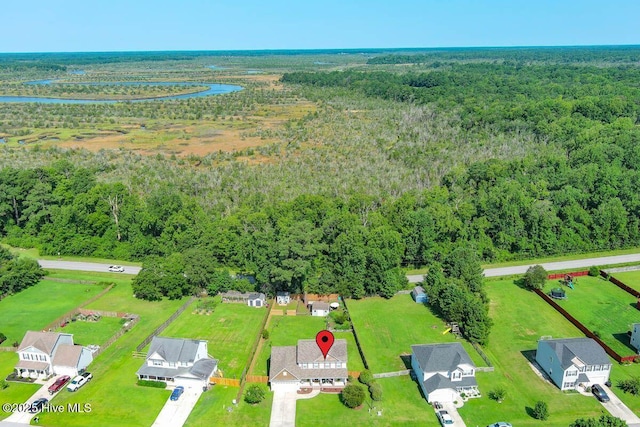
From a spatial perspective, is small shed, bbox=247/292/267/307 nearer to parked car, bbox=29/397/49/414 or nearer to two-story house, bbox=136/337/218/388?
two-story house, bbox=136/337/218/388

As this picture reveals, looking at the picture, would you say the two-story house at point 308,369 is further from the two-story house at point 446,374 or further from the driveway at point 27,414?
the driveway at point 27,414

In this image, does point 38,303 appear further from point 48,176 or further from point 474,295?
point 474,295

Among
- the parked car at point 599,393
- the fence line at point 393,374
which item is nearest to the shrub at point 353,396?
the fence line at point 393,374

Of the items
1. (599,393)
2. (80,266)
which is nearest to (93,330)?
(80,266)

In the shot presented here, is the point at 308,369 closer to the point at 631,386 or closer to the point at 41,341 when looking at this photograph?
the point at 41,341

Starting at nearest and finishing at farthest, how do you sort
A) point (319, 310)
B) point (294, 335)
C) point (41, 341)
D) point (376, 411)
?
point (376, 411) → point (41, 341) → point (294, 335) → point (319, 310)

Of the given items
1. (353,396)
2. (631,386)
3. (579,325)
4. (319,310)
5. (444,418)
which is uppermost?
(353,396)

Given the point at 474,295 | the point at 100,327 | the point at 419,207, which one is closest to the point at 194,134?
the point at 419,207
